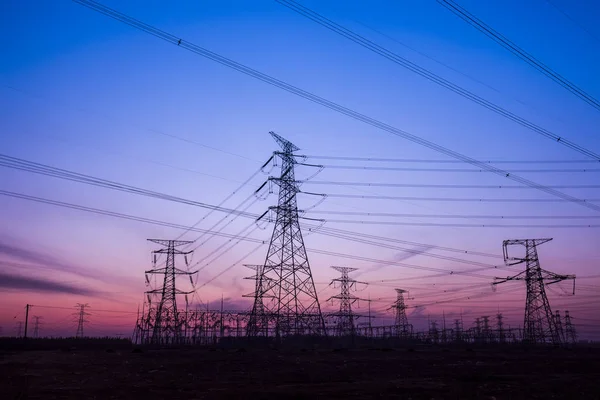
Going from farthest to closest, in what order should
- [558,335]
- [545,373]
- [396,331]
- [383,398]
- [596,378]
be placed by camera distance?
[396,331], [558,335], [545,373], [596,378], [383,398]

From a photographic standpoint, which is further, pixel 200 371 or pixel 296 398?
pixel 200 371

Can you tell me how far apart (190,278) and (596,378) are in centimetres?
5772

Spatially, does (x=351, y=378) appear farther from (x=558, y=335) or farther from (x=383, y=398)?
(x=558, y=335)

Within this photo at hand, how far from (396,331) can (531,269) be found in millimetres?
44083

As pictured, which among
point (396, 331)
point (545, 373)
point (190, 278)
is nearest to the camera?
point (545, 373)

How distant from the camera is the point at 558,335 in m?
66.9

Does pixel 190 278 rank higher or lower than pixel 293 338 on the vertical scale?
higher

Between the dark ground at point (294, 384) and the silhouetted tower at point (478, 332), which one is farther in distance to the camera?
the silhouetted tower at point (478, 332)

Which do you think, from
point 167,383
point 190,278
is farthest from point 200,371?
point 190,278

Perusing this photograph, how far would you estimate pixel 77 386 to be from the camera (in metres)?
19.8

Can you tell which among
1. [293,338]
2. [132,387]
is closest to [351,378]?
[132,387]

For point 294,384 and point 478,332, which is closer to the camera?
point 294,384

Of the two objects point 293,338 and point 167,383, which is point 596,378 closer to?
point 167,383

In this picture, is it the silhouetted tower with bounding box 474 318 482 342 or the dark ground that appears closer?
the dark ground
